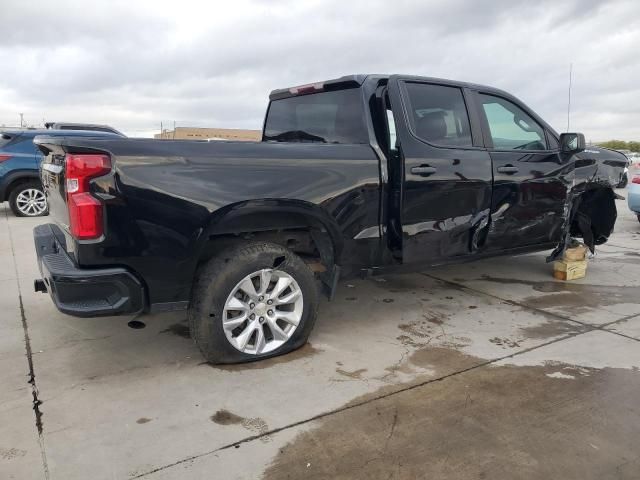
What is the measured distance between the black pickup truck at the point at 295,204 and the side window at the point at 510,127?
15 mm

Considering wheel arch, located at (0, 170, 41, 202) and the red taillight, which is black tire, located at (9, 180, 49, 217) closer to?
wheel arch, located at (0, 170, 41, 202)

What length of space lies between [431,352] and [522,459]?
4.20 feet

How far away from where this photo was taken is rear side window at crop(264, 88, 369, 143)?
3947 millimetres

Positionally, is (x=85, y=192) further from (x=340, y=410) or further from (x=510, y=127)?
(x=510, y=127)

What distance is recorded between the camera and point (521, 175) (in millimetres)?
4672

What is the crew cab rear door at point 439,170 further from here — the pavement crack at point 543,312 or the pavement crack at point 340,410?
the pavement crack at point 340,410

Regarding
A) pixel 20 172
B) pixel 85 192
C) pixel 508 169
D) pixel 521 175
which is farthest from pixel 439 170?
pixel 20 172

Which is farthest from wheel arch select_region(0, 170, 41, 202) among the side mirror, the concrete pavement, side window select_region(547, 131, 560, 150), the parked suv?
the side mirror

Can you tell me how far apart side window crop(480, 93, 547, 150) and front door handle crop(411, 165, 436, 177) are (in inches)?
36.2

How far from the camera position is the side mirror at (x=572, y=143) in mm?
4969

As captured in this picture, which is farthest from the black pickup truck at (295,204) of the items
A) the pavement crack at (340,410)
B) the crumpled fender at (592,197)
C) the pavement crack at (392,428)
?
the pavement crack at (392,428)

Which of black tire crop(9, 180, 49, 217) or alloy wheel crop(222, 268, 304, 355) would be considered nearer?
alloy wheel crop(222, 268, 304, 355)

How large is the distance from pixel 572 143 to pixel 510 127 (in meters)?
0.68

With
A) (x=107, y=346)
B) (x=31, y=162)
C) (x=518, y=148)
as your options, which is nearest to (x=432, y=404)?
(x=107, y=346)
